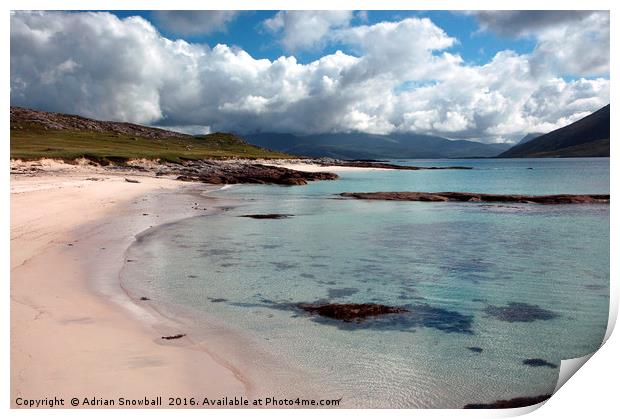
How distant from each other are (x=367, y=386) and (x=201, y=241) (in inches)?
486

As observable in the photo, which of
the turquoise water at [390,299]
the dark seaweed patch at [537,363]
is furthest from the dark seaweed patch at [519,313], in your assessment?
the dark seaweed patch at [537,363]

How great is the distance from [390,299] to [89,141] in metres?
97.3

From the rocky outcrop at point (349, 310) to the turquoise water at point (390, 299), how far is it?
29 centimetres

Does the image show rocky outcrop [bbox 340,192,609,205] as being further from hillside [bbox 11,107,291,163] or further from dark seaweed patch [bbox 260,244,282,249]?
hillside [bbox 11,107,291,163]

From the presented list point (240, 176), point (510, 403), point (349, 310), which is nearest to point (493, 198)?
point (349, 310)

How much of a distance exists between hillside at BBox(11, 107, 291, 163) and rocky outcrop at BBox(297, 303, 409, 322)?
4838cm

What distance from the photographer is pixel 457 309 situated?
9867mm

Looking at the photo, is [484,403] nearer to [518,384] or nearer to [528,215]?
[518,384]

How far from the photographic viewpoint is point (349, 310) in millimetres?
9375

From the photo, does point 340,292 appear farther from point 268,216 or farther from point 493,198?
point 493,198

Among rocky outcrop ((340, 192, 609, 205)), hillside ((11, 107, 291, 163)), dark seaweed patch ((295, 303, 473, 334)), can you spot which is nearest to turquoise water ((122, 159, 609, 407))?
dark seaweed patch ((295, 303, 473, 334))

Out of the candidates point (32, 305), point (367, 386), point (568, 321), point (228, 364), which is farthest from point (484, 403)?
point (32, 305)

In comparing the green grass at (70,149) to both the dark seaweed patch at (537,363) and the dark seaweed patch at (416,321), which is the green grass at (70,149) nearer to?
the dark seaweed patch at (416,321)

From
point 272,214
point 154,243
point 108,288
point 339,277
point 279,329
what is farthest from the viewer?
point 272,214
